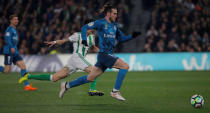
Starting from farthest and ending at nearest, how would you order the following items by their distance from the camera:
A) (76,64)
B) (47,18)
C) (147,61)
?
(47,18) → (147,61) → (76,64)

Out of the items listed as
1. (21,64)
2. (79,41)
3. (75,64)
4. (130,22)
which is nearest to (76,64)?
(75,64)

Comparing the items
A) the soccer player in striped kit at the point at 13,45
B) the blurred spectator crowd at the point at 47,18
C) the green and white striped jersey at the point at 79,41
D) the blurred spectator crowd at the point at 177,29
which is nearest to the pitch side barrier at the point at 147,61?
the blurred spectator crowd at the point at 177,29

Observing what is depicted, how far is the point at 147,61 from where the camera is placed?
71.4ft

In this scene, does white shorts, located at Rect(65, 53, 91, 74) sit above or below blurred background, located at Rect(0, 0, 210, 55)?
below

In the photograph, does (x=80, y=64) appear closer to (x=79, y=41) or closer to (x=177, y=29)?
(x=79, y=41)

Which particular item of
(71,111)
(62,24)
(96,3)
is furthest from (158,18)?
(71,111)

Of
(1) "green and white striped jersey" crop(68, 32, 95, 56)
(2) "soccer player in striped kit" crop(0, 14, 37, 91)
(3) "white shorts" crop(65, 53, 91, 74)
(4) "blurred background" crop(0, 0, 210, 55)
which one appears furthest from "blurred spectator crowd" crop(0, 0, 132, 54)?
(3) "white shorts" crop(65, 53, 91, 74)

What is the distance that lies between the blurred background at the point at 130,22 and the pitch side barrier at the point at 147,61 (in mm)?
707

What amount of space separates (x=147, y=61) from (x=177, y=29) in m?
2.99

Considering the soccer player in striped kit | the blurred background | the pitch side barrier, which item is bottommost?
the pitch side barrier

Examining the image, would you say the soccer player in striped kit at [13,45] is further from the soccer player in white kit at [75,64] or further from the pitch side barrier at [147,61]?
the pitch side barrier at [147,61]

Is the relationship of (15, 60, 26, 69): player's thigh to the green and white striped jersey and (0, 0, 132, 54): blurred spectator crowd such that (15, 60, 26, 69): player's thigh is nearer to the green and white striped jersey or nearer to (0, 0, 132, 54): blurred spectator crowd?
the green and white striped jersey

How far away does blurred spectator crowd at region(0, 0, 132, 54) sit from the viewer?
903 inches

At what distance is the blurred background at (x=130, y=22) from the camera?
2262 cm
